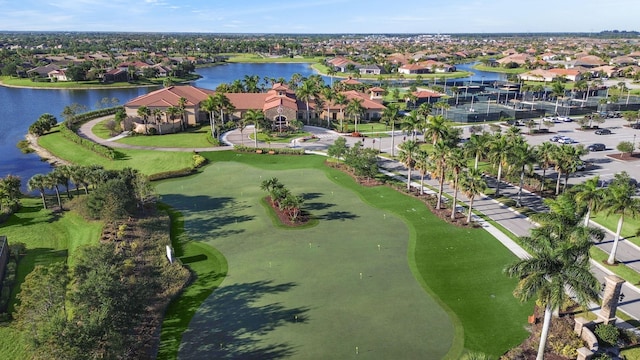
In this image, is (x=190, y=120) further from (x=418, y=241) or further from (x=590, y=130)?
(x=590, y=130)

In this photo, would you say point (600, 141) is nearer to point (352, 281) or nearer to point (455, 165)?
point (455, 165)

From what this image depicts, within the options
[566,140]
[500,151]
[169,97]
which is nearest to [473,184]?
[500,151]

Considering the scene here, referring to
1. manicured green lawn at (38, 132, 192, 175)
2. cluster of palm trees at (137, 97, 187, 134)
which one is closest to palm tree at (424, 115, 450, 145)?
manicured green lawn at (38, 132, 192, 175)

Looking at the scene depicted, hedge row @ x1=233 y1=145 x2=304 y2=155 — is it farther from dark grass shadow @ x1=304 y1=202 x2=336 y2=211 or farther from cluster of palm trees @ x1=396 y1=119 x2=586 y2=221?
cluster of palm trees @ x1=396 y1=119 x2=586 y2=221

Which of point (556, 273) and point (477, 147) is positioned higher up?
point (556, 273)

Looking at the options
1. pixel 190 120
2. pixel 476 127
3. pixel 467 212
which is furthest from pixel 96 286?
pixel 476 127
